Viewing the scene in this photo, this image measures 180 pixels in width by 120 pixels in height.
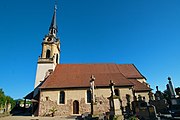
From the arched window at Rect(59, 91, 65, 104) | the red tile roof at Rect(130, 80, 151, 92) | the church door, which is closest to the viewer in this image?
the church door

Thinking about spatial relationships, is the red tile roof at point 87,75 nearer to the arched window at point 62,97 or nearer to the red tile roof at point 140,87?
the arched window at point 62,97

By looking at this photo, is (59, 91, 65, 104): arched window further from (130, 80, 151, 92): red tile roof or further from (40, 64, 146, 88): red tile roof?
(130, 80, 151, 92): red tile roof

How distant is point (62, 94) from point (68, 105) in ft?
6.28

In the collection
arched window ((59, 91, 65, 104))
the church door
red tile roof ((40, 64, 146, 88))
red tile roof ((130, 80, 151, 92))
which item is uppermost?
red tile roof ((40, 64, 146, 88))

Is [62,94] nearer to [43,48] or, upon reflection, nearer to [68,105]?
[68,105]

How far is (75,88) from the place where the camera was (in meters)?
20.3

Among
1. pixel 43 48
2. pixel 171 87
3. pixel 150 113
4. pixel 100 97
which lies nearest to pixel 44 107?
pixel 100 97

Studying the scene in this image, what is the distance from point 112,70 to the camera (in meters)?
24.6

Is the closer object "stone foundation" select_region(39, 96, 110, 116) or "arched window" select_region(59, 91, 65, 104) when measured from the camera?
"stone foundation" select_region(39, 96, 110, 116)

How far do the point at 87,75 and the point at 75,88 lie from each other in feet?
11.6

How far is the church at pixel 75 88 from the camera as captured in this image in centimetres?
1956

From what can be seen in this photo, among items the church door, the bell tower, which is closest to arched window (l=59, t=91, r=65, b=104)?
the church door

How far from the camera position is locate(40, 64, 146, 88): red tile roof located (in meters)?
20.6

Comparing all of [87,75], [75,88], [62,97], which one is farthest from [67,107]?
[87,75]
